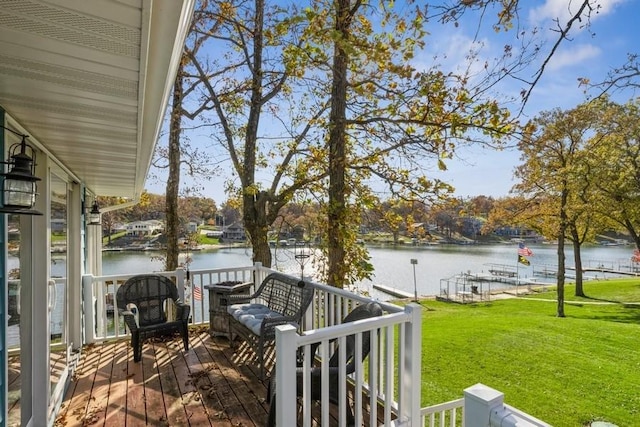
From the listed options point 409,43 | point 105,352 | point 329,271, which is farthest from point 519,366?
point 105,352

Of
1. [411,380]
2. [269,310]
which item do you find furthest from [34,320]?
[411,380]

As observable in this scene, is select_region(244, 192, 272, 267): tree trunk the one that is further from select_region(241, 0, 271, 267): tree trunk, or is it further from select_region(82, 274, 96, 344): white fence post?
select_region(82, 274, 96, 344): white fence post

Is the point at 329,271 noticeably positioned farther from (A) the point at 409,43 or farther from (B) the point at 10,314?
(B) the point at 10,314

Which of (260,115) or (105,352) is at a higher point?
(260,115)

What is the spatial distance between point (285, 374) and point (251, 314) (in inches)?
87.0

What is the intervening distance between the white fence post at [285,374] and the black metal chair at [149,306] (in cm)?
280

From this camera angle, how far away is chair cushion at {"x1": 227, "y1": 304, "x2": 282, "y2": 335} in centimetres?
406

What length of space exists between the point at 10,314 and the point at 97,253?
23.2 ft

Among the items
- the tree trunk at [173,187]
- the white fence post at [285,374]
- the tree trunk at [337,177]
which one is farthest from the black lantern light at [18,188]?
the tree trunk at [173,187]

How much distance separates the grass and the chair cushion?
4.20m

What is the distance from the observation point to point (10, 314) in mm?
2328

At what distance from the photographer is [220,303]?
5.09 metres

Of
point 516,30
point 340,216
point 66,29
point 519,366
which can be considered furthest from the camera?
point 519,366

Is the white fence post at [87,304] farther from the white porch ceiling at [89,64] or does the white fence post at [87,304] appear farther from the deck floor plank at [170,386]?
the white porch ceiling at [89,64]
